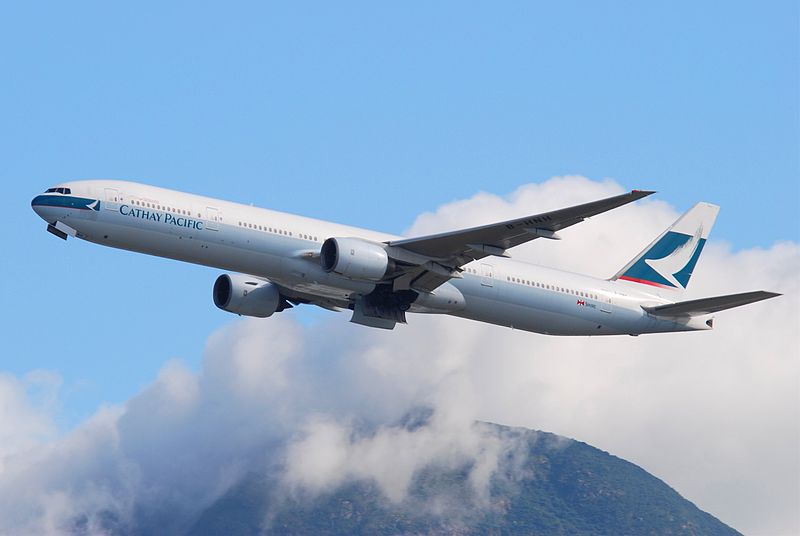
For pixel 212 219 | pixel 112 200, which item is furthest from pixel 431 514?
pixel 112 200

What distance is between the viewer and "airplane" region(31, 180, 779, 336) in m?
54.8

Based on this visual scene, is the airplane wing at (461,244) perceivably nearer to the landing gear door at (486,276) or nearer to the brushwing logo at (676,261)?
the landing gear door at (486,276)

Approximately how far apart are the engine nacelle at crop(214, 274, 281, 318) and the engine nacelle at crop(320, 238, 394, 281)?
8801mm

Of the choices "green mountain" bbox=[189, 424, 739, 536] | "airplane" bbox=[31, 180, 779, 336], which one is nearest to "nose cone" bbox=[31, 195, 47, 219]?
"airplane" bbox=[31, 180, 779, 336]

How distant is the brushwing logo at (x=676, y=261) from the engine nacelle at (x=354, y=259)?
68.6 feet


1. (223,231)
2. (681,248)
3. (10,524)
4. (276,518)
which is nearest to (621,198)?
(223,231)

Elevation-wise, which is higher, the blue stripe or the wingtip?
the wingtip

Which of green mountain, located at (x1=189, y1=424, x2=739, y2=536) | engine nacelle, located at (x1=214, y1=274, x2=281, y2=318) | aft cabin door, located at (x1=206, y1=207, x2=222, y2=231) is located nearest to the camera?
aft cabin door, located at (x1=206, y1=207, x2=222, y2=231)

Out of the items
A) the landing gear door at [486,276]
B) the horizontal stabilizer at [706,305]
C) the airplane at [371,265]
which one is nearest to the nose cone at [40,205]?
the airplane at [371,265]

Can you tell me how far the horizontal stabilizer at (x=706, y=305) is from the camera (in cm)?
5993

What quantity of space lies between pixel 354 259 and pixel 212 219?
6682 mm

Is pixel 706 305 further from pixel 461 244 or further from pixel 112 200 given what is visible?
pixel 112 200

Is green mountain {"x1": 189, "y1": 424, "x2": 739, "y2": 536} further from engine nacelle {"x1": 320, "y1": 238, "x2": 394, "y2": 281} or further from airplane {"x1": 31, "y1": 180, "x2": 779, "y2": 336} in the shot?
engine nacelle {"x1": 320, "y1": 238, "x2": 394, "y2": 281}

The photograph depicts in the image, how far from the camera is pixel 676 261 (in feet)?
238
